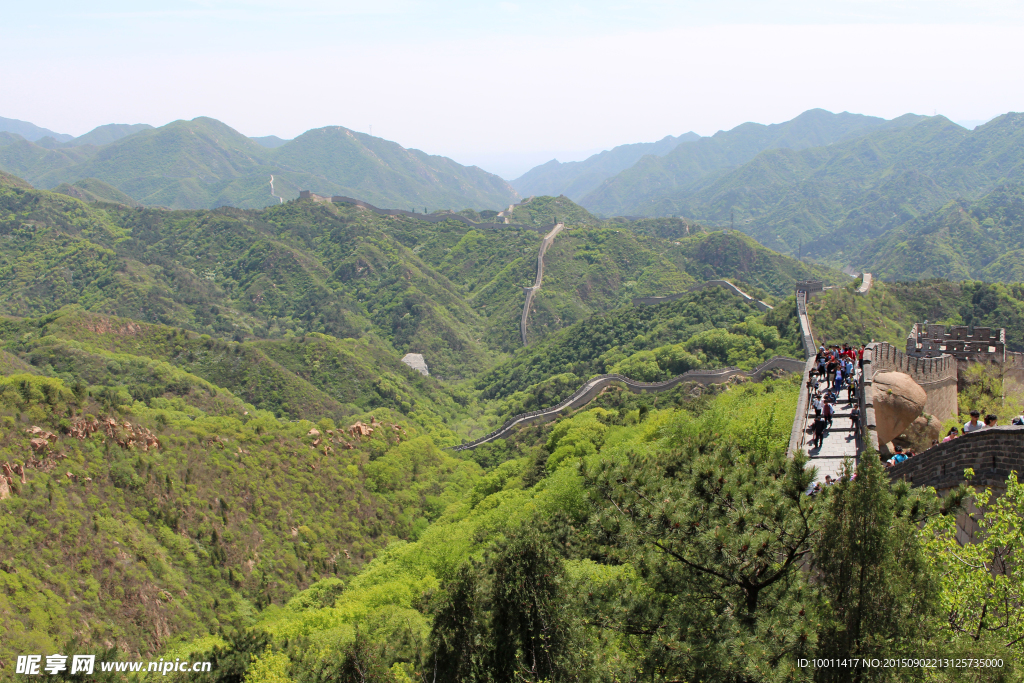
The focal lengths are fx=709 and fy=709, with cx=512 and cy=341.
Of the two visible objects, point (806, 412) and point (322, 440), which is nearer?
point (806, 412)

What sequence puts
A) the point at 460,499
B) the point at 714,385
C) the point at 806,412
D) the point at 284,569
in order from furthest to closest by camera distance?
the point at 714,385 < the point at 460,499 < the point at 284,569 < the point at 806,412

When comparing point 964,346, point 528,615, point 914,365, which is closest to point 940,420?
point 914,365

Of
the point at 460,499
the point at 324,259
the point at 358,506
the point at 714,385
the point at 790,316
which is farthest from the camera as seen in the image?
the point at 324,259

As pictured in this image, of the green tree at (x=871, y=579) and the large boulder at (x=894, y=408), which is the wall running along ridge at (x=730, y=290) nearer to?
the large boulder at (x=894, y=408)

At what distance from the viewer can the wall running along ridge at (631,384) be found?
53562mm

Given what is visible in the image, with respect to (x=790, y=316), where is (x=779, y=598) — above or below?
below

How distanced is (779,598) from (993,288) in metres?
87.4

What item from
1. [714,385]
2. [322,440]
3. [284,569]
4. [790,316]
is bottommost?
[284,569]

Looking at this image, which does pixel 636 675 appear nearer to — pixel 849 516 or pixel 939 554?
pixel 849 516

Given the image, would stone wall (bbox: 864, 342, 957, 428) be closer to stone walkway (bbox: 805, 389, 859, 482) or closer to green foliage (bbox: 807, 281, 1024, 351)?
stone walkway (bbox: 805, 389, 859, 482)

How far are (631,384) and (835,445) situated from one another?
4444cm

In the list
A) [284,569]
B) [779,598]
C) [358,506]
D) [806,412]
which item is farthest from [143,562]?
[779,598]

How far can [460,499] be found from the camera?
49281mm

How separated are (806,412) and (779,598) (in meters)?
13.4
